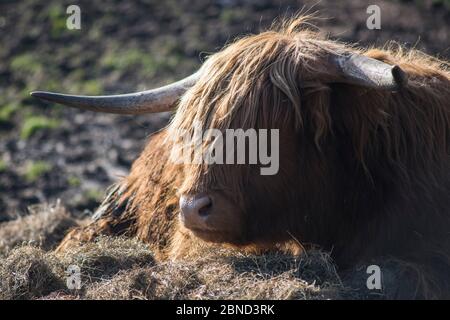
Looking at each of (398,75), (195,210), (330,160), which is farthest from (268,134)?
(398,75)

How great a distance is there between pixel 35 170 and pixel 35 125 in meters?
1.14

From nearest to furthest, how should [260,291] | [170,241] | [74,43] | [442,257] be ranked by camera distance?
[260,291], [442,257], [170,241], [74,43]

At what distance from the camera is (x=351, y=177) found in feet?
14.4

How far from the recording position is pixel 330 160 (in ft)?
14.3

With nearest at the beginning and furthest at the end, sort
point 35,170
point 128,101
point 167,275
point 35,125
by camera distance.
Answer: point 167,275, point 128,101, point 35,170, point 35,125

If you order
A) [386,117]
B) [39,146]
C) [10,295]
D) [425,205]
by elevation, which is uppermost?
[386,117]

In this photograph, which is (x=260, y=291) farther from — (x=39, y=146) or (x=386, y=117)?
(x=39, y=146)

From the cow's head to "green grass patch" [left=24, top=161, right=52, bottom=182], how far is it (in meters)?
4.01

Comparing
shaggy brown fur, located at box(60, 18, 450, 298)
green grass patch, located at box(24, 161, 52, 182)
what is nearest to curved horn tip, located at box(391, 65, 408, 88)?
shaggy brown fur, located at box(60, 18, 450, 298)

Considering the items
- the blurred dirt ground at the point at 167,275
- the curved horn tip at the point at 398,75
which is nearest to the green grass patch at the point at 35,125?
the blurred dirt ground at the point at 167,275

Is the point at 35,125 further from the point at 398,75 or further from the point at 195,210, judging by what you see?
the point at 398,75

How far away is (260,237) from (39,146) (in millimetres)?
5135

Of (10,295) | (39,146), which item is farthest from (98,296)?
(39,146)

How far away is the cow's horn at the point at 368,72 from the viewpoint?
3.84 m
